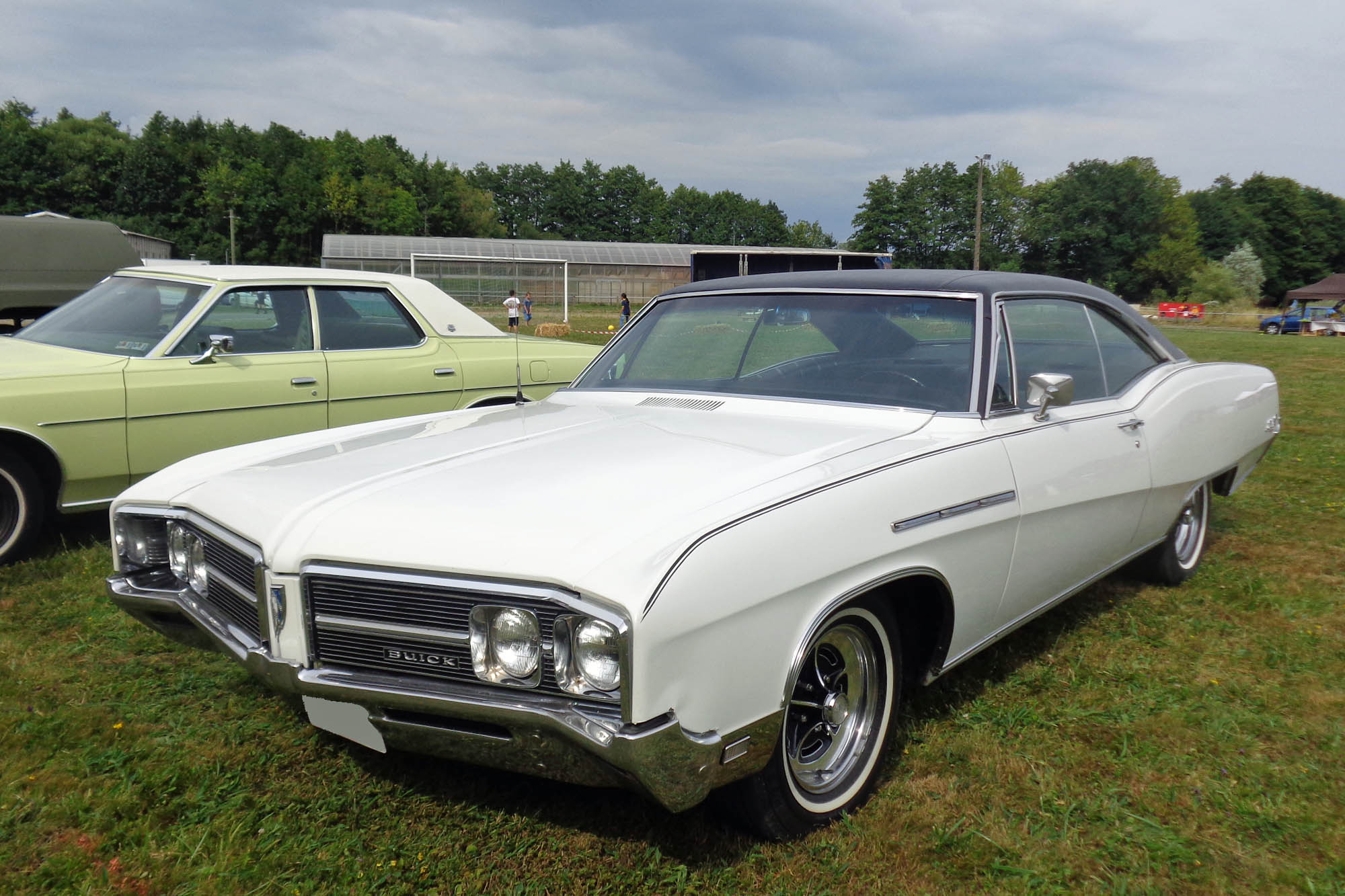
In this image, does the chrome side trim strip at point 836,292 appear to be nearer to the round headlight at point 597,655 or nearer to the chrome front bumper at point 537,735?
the chrome front bumper at point 537,735

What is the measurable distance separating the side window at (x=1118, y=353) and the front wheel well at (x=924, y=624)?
1645 millimetres

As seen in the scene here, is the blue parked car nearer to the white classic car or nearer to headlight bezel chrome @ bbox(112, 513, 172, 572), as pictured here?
the white classic car

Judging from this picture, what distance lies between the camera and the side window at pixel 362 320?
5742mm

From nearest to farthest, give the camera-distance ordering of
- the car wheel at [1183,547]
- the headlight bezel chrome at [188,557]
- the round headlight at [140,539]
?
the headlight bezel chrome at [188,557] → the round headlight at [140,539] → the car wheel at [1183,547]

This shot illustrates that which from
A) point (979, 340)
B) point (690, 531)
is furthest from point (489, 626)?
point (979, 340)

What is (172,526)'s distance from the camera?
2.80m

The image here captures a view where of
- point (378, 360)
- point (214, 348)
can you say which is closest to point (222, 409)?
point (214, 348)

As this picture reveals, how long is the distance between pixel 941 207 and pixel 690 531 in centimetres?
8501

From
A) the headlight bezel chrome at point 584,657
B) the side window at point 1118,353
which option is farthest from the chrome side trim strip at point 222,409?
the side window at point 1118,353

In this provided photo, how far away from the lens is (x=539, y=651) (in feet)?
6.47

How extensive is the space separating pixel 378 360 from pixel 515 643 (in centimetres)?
418

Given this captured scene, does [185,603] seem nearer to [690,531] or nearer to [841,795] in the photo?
[690,531]

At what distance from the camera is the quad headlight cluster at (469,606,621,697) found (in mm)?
1913

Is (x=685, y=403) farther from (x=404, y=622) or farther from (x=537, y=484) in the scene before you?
(x=404, y=622)
